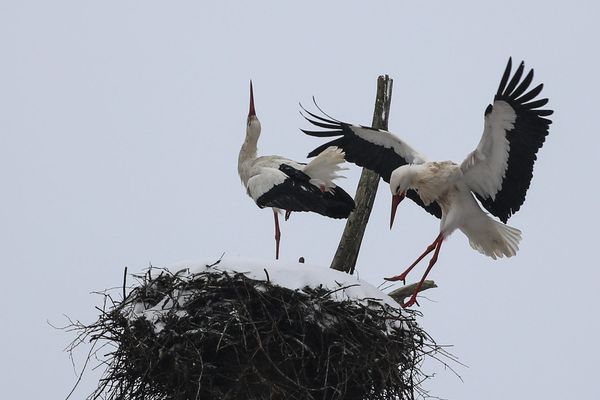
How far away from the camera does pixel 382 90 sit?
8.45 metres

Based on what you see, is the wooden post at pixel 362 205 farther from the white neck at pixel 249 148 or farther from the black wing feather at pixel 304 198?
the white neck at pixel 249 148

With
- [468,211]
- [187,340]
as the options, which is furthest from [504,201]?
[187,340]

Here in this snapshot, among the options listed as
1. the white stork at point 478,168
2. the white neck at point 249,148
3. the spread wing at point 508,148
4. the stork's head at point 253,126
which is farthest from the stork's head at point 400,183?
the stork's head at point 253,126

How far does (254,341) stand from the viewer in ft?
19.8

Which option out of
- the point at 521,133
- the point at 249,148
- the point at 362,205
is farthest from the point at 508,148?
the point at 249,148

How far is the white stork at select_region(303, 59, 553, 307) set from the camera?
286 inches

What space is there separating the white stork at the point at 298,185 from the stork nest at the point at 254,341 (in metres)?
1.69

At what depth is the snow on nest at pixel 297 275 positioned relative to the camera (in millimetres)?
6121

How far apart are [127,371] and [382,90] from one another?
10.4 ft

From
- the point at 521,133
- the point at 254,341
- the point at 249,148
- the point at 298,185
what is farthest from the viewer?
the point at 249,148

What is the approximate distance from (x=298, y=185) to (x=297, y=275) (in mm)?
1967

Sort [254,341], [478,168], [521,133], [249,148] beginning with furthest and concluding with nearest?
[249,148] < [478,168] < [521,133] < [254,341]

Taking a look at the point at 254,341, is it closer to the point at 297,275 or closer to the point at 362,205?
the point at 297,275

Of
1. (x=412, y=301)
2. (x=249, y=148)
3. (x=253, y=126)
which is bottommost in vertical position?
(x=412, y=301)
